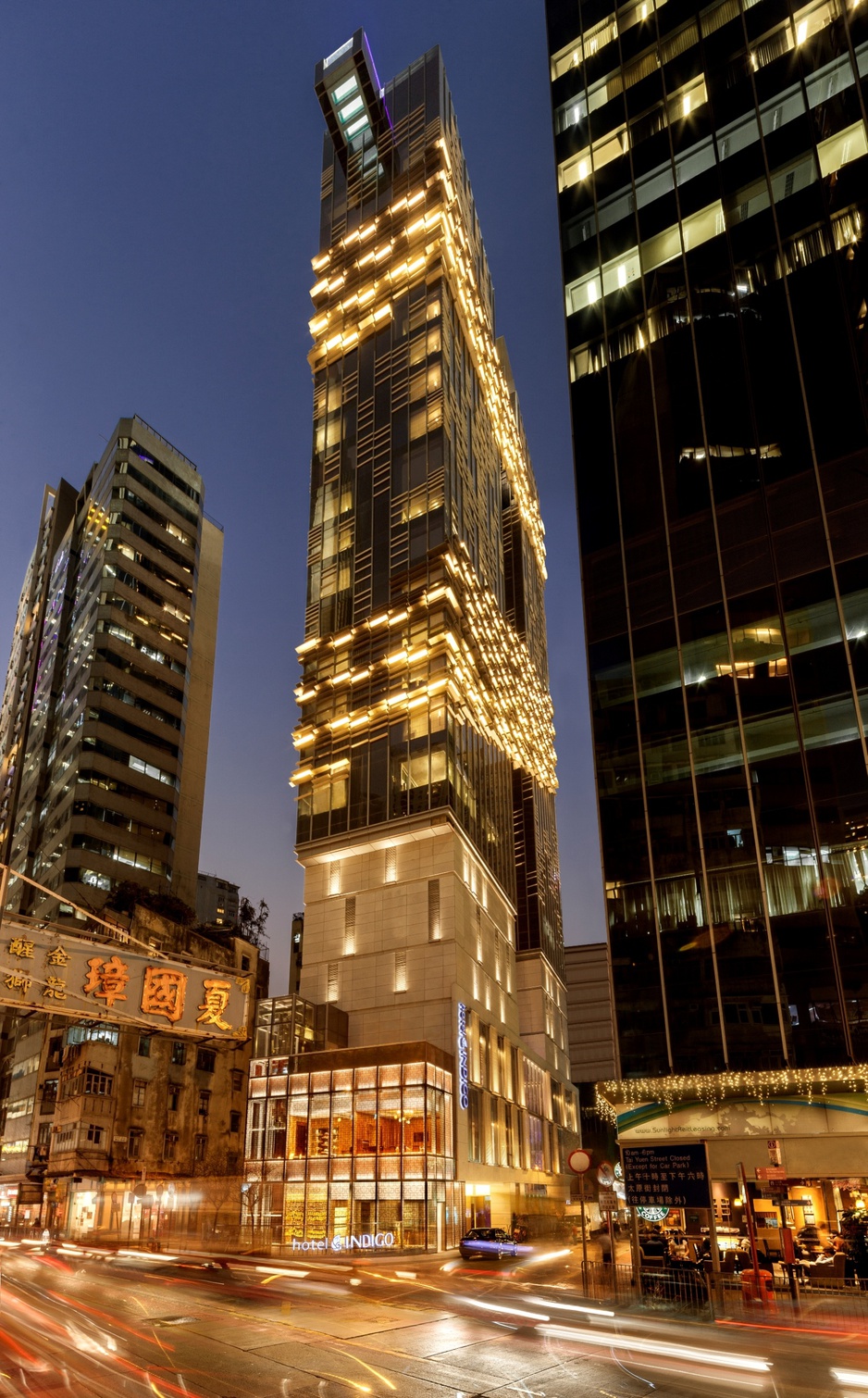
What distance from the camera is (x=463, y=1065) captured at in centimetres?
6075

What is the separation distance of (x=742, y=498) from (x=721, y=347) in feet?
25.6

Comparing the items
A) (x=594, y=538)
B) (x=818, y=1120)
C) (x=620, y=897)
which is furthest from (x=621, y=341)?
(x=818, y=1120)

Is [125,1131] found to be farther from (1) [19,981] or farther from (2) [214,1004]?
(1) [19,981]

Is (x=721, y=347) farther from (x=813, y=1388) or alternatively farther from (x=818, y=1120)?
(x=813, y=1388)

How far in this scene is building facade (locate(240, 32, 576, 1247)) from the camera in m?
55.5

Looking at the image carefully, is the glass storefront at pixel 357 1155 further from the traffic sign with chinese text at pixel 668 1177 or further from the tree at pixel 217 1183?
the traffic sign with chinese text at pixel 668 1177

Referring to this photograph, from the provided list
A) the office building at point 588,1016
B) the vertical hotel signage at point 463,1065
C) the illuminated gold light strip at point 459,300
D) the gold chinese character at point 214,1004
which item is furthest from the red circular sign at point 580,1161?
the office building at point 588,1016

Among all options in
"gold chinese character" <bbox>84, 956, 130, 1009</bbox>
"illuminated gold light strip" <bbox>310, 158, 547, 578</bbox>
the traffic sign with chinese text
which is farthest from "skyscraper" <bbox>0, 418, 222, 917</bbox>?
"gold chinese character" <bbox>84, 956, 130, 1009</bbox>

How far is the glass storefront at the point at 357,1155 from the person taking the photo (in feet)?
169

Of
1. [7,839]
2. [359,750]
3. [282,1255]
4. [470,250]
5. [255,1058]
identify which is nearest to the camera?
[282,1255]

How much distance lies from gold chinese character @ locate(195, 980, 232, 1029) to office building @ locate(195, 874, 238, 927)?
111 m

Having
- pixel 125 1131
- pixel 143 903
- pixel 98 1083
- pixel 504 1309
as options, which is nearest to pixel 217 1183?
pixel 125 1131

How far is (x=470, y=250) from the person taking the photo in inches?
3780

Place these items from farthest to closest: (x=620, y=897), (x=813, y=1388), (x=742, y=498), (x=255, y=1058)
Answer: (x=255, y=1058) < (x=742, y=498) < (x=620, y=897) < (x=813, y=1388)
